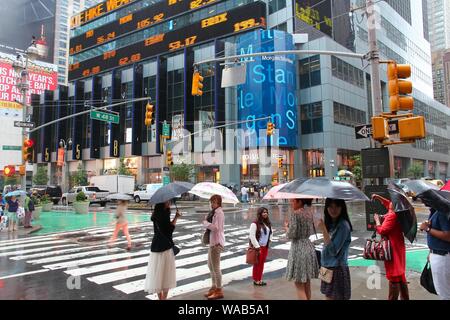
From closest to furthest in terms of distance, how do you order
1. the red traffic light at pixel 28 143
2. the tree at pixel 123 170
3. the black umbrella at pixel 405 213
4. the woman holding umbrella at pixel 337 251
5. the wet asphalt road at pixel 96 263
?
the woman holding umbrella at pixel 337 251, the black umbrella at pixel 405 213, the wet asphalt road at pixel 96 263, the red traffic light at pixel 28 143, the tree at pixel 123 170

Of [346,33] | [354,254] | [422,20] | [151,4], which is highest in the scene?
[422,20]

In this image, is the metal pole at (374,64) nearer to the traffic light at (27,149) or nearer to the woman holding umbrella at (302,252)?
the woman holding umbrella at (302,252)

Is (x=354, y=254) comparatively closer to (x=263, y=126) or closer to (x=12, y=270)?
(x=12, y=270)

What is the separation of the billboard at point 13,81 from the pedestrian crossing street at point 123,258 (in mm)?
68355

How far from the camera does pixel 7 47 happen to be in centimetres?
8262

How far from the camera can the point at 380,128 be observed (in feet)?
24.1

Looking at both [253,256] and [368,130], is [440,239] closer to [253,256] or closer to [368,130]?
[253,256]

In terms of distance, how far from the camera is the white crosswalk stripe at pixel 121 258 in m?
7.87

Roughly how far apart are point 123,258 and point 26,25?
98781mm

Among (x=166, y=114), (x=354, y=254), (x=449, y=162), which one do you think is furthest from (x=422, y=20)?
(x=354, y=254)

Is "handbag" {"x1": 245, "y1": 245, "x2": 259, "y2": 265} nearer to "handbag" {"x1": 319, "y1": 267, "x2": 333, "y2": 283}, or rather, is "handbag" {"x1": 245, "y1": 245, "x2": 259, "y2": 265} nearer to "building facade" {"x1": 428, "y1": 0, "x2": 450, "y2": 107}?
"handbag" {"x1": 319, "y1": 267, "x2": 333, "y2": 283}

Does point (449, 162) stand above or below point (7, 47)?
below

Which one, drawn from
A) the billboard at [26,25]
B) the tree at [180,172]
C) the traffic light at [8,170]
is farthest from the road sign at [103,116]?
the billboard at [26,25]

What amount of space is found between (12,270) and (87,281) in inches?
104
